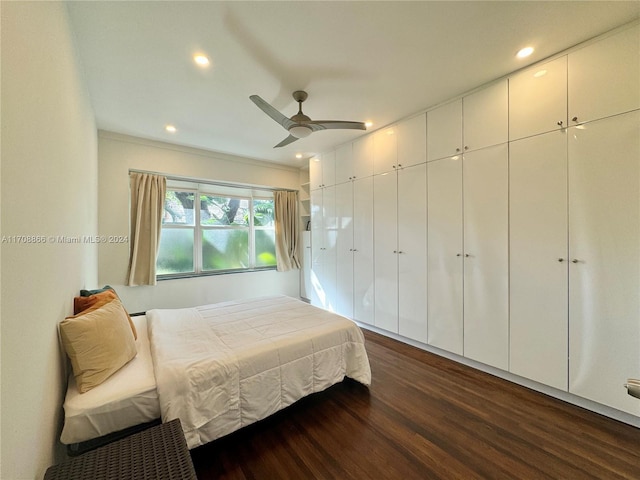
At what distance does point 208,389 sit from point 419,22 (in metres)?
2.70

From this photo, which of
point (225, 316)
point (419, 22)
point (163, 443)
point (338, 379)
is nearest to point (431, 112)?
point (419, 22)

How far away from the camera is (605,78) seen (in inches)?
69.8

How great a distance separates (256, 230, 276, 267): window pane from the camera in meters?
4.93

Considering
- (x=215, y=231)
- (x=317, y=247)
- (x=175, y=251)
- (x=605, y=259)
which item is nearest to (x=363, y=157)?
(x=317, y=247)

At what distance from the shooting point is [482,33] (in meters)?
1.75

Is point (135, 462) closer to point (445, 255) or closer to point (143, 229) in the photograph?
point (445, 255)

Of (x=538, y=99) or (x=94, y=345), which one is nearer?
(x=94, y=345)

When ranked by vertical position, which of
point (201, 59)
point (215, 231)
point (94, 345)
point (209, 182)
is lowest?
point (94, 345)

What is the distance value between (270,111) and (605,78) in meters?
2.48

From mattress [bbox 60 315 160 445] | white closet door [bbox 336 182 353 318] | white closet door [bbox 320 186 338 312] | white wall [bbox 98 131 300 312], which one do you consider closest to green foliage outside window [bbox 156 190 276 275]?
white wall [bbox 98 131 300 312]

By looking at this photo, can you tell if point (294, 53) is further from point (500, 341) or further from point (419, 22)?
point (500, 341)

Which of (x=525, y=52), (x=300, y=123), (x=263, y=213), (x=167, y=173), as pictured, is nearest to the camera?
(x=525, y=52)

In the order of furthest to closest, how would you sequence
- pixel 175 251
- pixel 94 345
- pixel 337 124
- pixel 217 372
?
pixel 175 251
pixel 337 124
pixel 217 372
pixel 94 345

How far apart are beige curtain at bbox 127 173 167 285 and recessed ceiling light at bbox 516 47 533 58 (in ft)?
14.5
